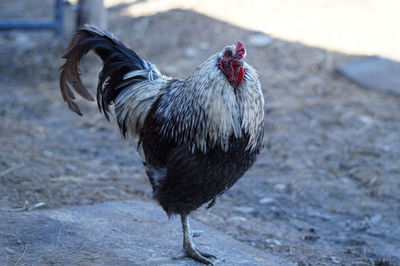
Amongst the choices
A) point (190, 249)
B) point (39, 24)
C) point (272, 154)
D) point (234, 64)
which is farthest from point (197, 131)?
point (39, 24)

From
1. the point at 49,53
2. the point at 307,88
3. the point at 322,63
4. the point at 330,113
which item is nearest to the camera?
the point at 330,113

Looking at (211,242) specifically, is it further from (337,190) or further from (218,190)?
(337,190)

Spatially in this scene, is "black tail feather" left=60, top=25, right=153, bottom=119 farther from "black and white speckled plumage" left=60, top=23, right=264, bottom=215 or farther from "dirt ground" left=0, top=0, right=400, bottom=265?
"dirt ground" left=0, top=0, right=400, bottom=265

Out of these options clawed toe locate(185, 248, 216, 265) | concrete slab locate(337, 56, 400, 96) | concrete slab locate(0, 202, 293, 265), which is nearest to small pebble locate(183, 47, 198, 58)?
concrete slab locate(337, 56, 400, 96)

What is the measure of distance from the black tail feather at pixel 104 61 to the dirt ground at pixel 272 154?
1109 mm

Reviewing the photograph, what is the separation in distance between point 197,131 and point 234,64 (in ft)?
1.66

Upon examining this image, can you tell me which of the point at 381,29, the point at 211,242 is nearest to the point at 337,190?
the point at 211,242

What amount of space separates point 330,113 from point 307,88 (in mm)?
888

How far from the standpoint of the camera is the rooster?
10.4 ft

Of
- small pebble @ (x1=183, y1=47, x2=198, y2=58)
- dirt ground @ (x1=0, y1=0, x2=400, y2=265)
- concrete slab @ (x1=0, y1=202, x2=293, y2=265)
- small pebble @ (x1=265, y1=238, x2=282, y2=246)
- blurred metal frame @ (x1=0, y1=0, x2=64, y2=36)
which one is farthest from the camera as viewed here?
blurred metal frame @ (x1=0, y1=0, x2=64, y2=36)

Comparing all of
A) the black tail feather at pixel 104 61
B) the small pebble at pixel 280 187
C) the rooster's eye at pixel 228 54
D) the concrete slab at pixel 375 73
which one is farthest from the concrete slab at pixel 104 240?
the concrete slab at pixel 375 73

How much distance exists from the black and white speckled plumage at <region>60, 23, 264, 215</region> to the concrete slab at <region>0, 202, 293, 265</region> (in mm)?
388

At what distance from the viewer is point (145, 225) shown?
3994mm

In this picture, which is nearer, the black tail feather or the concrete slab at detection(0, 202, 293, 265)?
the concrete slab at detection(0, 202, 293, 265)
